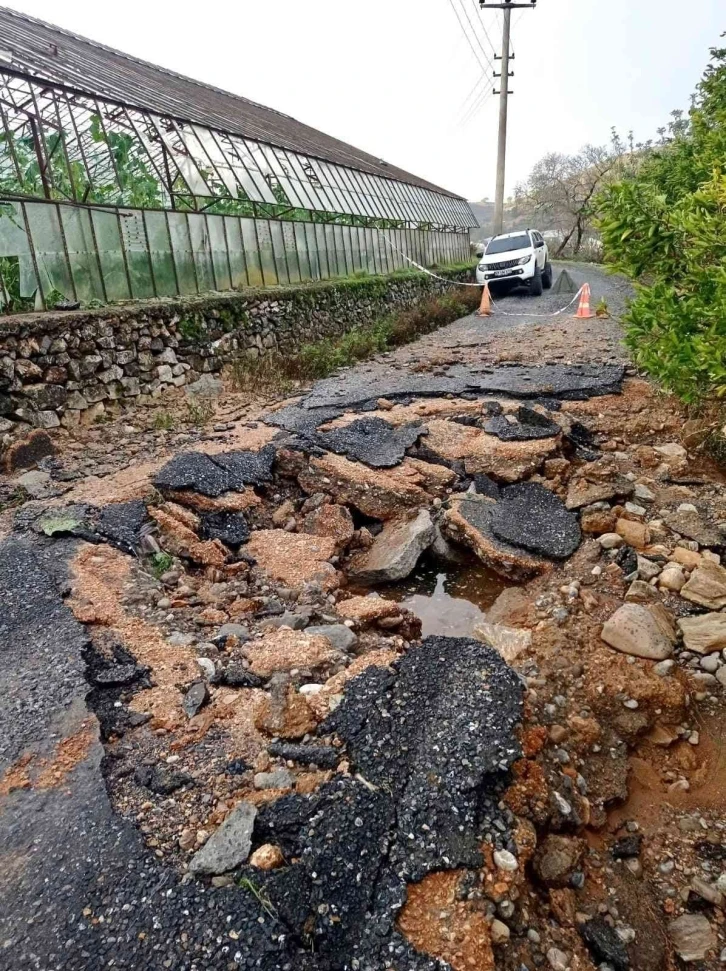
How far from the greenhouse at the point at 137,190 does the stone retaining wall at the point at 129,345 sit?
0.50m

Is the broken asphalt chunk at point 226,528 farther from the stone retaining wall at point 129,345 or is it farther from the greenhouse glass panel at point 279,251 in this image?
the greenhouse glass panel at point 279,251

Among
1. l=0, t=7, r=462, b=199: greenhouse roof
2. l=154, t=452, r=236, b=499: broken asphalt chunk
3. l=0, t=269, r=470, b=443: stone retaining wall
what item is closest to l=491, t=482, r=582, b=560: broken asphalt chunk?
l=154, t=452, r=236, b=499: broken asphalt chunk

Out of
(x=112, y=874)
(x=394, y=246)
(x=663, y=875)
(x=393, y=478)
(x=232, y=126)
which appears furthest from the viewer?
(x=394, y=246)

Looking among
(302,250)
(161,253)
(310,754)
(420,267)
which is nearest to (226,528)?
(310,754)

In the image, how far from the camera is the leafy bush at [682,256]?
11.8ft

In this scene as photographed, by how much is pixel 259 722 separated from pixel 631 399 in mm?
5308

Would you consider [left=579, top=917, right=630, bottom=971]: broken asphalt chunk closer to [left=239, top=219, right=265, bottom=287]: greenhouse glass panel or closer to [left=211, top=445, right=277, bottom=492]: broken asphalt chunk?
[left=211, top=445, right=277, bottom=492]: broken asphalt chunk

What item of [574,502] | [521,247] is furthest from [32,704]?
[521,247]

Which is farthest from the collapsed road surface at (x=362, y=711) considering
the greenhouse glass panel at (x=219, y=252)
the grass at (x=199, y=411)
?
the greenhouse glass panel at (x=219, y=252)

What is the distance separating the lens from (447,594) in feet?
14.0

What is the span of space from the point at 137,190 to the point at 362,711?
785cm

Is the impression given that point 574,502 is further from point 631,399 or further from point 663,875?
point 663,875

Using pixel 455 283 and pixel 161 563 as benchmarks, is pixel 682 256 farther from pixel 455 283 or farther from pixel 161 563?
pixel 455 283

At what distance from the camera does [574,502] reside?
4672 mm
